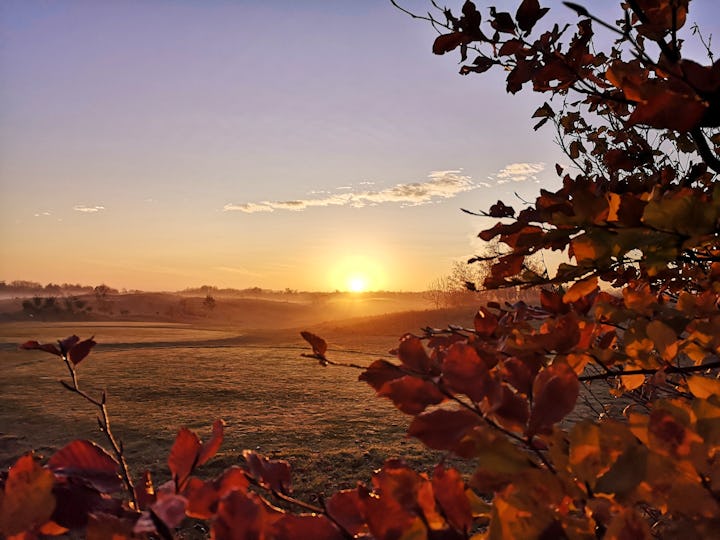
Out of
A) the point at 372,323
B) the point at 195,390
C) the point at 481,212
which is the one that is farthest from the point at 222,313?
the point at 481,212

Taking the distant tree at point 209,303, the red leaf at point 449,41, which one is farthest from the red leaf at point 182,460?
the distant tree at point 209,303

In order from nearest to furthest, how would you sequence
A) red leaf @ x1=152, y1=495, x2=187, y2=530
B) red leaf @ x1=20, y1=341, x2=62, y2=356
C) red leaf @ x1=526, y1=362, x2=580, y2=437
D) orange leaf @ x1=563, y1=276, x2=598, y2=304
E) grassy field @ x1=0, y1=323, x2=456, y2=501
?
red leaf @ x1=152, y1=495, x2=187, y2=530, red leaf @ x1=526, y1=362, x2=580, y2=437, red leaf @ x1=20, y1=341, x2=62, y2=356, orange leaf @ x1=563, y1=276, x2=598, y2=304, grassy field @ x1=0, y1=323, x2=456, y2=501

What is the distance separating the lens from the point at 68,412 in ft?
21.1

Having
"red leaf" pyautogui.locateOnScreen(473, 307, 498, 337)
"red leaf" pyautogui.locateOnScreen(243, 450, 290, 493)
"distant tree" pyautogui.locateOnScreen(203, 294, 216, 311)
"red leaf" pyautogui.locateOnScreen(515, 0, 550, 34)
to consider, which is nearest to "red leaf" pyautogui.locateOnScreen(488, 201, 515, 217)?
"red leaf" pyautogui.locateOnScreen(473, 307, 498, 337)

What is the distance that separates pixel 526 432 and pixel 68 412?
7207 millimetres

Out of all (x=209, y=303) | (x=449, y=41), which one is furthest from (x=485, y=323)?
(x=209, y=303)

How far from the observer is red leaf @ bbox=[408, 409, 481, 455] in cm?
60

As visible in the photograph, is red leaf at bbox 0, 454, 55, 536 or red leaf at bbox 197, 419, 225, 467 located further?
red leaf at bbox 197, 419, 225, 467

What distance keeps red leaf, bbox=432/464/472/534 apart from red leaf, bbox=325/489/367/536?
0.39 ft

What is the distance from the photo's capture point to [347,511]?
641 millimetres

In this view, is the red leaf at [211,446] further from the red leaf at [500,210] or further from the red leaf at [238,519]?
the red leaf at [500,210]

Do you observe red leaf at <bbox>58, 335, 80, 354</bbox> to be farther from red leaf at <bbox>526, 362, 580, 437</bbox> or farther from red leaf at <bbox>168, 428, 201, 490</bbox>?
red leaf at <bbox>526, 362, 580, 437</bbox>

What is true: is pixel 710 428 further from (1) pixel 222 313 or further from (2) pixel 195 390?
A: (1) pixel 222 313

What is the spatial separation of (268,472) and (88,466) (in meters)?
0.24
